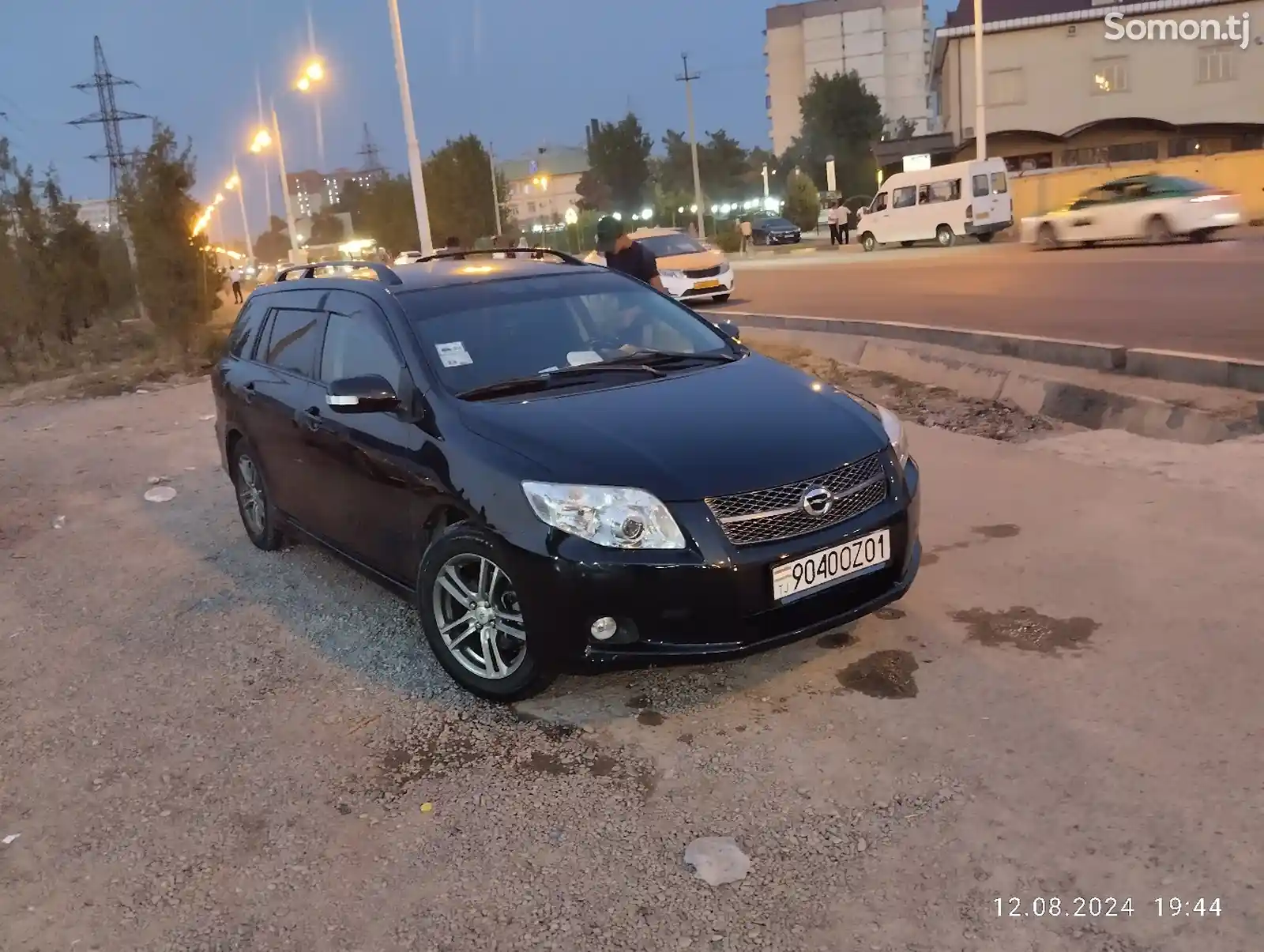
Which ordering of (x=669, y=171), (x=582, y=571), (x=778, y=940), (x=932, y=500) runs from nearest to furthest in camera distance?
(x=778, y=940)
(x=582, y=571)
(x=932, y=500)
(x=669, y=171)

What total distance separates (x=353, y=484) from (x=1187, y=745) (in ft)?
11.3

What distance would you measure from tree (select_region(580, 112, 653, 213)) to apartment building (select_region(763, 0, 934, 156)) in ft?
124

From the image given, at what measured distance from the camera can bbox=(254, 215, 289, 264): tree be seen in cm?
12962

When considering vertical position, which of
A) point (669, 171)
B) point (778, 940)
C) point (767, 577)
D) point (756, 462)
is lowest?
point (778, 940)

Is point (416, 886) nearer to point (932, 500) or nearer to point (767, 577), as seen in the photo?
point (767, 577)

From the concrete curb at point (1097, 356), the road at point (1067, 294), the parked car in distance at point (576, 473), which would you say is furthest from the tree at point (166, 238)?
the parked car in distance at point (576, 473)

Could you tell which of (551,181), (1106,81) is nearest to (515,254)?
(1106,81)

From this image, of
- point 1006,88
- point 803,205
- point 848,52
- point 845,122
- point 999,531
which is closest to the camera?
point 999,531

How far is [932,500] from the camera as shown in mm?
6340

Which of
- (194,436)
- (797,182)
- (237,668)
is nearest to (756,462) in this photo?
(237,668)

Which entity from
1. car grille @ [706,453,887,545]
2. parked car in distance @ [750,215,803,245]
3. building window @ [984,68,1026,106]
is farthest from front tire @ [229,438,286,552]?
building window @ [984,68,1026,106]

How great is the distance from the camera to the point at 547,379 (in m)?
4.61

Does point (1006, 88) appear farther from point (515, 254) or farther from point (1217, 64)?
point (515, 254)

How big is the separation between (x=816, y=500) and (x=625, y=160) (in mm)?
77855
